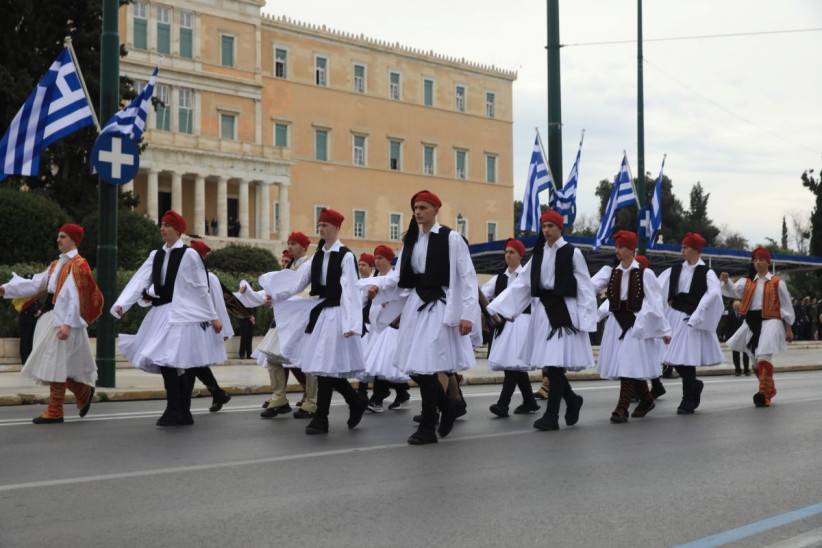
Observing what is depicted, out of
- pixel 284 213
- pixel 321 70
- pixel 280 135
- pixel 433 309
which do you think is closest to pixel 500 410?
pixel 433 309

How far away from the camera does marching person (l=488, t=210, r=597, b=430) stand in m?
10.4

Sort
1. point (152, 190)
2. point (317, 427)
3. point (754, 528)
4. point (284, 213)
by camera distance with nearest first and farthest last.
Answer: point (754, 528), point (317, 427), point (152, 190), point (284, 213)

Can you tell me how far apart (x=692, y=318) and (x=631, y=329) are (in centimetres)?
133

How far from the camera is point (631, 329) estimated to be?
37.9ft

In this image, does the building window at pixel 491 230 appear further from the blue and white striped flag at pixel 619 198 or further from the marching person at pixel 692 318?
the marching person at pixel 692 318

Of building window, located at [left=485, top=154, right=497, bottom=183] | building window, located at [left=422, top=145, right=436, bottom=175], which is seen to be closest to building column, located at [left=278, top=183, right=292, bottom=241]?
building window, located at [left=422, top=145, right=436, bottom=175]

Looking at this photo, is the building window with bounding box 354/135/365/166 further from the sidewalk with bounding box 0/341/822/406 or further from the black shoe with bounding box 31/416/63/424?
the black shoe with bounding box 31/416/63/424

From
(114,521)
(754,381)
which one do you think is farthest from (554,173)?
(114,521)

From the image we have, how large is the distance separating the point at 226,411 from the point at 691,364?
5160mm

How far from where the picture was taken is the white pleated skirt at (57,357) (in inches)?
415

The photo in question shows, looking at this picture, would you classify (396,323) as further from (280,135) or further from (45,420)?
(280,135)

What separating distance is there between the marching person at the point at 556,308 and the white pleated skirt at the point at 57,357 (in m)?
3.94

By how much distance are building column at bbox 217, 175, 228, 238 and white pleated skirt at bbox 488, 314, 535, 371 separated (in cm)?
4841

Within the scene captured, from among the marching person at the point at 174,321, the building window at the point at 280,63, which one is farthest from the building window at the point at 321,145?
the marching person at the point at 174,321
